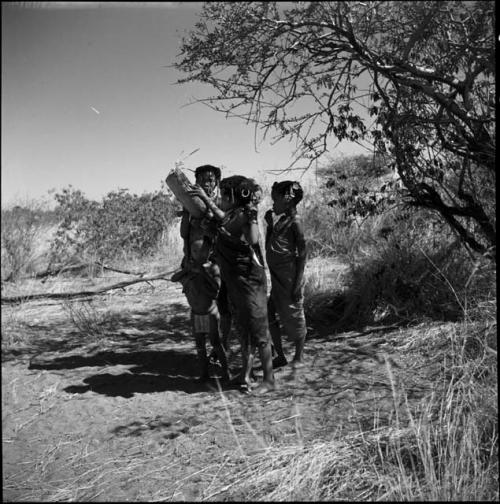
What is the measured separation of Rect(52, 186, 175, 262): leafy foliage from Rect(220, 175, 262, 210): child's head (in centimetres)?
566

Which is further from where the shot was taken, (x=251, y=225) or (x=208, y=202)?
(x=208, y=202)

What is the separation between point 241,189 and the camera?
3.87 m

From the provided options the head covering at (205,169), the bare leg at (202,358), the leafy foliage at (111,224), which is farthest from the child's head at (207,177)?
the leafy foliage at (111,224)

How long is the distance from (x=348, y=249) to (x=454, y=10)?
14.8ft

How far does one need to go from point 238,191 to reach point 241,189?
0.10ft

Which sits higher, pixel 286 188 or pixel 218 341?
pixel 286 188

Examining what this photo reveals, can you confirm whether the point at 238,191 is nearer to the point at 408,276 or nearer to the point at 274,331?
the point at 274,331

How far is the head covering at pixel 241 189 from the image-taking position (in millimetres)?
3881

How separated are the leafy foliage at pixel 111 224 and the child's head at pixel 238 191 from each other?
5656 mm

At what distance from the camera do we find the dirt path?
298cm

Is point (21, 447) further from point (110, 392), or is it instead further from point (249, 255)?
point (249, 255)

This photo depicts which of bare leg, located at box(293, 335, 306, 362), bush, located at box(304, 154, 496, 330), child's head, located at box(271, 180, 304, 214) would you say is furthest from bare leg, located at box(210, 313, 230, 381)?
bush, located at box(304, 154, 496, 330)

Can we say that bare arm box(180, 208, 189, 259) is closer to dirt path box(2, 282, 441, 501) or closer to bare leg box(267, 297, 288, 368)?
bare leg box(267, 297, 288, 368)

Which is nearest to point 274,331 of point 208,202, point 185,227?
point 185,227
